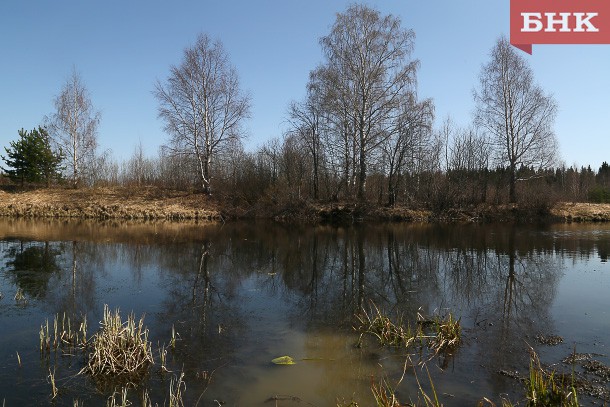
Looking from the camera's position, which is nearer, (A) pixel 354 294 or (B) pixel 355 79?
(A) pixel 354 294

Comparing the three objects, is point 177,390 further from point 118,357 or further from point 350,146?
point 350,146

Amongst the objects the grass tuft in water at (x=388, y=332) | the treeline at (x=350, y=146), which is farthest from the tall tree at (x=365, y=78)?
the grass tuft in water at (x=388, y=332)

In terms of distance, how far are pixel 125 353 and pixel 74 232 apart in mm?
16361

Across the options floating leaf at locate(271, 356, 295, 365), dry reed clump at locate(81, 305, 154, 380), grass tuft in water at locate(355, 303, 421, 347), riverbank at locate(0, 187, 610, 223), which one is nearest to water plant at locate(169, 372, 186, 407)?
dry reed clump at locate(81, 305, 154, 380)

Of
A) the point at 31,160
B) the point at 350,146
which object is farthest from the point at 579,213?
the point at 31,160

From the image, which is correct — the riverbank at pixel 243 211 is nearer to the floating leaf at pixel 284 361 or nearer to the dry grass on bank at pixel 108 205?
the dry grass on bank at pixel 108 205

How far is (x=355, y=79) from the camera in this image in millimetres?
26188

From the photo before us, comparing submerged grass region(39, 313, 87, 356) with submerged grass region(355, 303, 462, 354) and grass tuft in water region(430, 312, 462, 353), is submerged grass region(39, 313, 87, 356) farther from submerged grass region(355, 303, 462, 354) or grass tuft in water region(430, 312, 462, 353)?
grass tuft in water region(430, 312, 462, 353)

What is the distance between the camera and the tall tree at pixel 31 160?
104ft

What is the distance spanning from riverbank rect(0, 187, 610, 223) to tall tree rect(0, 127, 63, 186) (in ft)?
9.77

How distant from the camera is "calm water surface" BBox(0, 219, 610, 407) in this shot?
4.37m

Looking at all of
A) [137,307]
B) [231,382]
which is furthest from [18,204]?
[231,382]

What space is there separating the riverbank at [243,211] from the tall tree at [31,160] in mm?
2979

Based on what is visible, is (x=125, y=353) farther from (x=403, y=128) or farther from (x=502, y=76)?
(x=502, y=76)
